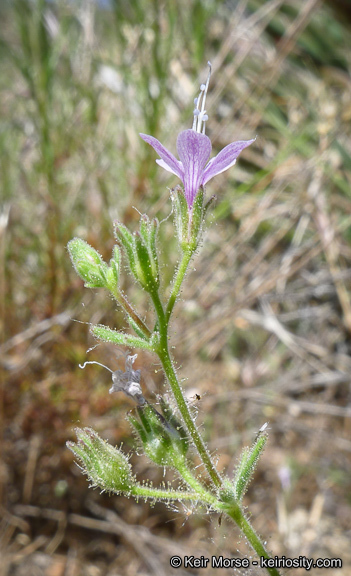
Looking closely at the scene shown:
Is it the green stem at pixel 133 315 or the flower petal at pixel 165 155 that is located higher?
the flower petal at pixel 165 155

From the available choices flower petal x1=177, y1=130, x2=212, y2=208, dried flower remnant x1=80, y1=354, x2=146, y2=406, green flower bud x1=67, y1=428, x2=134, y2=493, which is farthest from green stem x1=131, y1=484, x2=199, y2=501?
flower petal x1=177, y1=130, x2=212, y2=208

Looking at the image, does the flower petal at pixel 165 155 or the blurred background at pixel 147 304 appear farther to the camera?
the blurred background at pixel 147 304

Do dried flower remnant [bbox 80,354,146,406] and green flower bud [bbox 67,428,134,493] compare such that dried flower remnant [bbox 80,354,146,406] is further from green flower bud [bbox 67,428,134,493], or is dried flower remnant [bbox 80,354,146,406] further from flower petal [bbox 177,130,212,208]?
flower petal [bbox 177,130,212,208]

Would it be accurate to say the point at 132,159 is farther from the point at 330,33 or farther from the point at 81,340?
the point at 330,33

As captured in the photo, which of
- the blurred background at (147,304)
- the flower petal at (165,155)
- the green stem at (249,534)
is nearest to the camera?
the flower petal at (165,155)

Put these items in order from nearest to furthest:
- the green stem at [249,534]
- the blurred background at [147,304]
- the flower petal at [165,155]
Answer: the flower petal at [165,155] < the green stem at [249,534] < the blurred background at [147,304]

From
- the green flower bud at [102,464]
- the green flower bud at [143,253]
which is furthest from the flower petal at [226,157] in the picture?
the green flower bud at [102,464]

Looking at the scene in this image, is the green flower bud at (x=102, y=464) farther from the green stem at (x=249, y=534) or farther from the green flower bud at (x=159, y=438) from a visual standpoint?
the green stem at (x=249, y=534)
